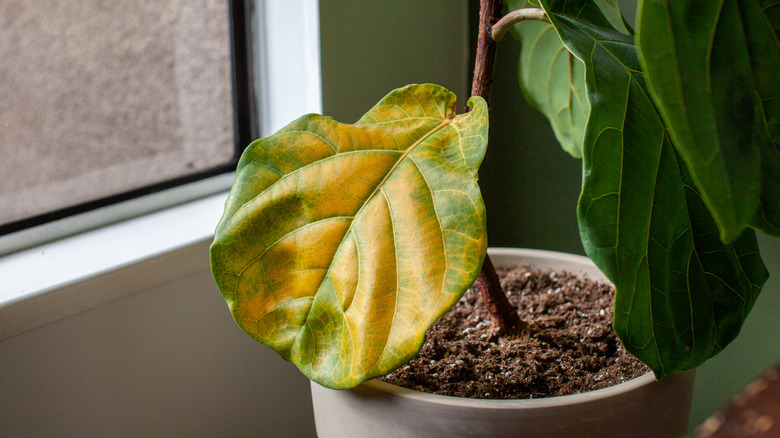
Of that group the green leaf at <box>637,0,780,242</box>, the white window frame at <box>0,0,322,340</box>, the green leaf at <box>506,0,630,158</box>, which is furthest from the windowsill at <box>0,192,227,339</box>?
the green leaf at <box>637,0,780,242</box>

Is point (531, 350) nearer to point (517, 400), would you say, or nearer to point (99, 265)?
point (517, 400)

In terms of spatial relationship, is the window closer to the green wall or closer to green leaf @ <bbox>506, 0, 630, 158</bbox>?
the green wall

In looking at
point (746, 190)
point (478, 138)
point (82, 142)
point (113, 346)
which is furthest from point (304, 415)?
point (746, 190)

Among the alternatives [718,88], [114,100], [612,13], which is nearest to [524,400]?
[718,88]

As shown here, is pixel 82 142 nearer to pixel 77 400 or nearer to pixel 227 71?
pixel 227 71

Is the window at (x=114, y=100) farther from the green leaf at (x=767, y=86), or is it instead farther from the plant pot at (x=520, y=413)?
the green leaf at (x=767, y=86)

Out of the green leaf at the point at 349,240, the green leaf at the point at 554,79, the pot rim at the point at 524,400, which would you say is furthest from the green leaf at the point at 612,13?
the pot rim at the point at 524,400
